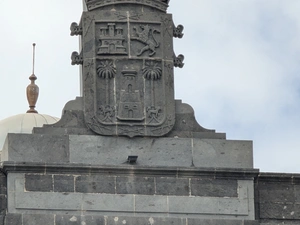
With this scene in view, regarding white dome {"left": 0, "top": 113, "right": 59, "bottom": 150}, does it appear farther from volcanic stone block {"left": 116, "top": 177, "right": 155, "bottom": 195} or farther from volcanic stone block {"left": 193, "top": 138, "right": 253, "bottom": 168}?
volcanic stone block {"left": 116, "top": 177, "right": 155, "bottom": 195}

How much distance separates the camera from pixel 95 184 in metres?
34.3

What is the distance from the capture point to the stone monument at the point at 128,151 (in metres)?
34.1

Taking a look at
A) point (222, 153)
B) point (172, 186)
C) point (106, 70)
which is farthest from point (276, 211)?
point (106, 70)

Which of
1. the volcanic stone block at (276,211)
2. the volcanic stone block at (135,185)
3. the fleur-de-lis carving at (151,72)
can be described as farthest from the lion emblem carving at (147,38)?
the volcanic stone block at (276,211)

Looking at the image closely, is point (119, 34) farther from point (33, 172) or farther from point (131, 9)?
point (33, 172)

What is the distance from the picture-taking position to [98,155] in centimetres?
3462

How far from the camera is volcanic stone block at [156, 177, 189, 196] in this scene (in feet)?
113

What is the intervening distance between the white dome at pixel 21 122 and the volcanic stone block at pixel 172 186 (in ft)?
70.0

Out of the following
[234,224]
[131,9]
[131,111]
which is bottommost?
[234,224]

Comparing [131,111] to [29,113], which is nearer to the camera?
[131,111]

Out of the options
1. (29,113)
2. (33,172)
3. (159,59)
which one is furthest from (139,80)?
(29,113)

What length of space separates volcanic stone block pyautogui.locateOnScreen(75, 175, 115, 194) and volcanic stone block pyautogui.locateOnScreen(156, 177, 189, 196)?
955 millimetres

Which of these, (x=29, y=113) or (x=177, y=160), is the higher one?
(x=29, y=113)

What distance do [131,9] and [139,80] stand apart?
5.32 ft
